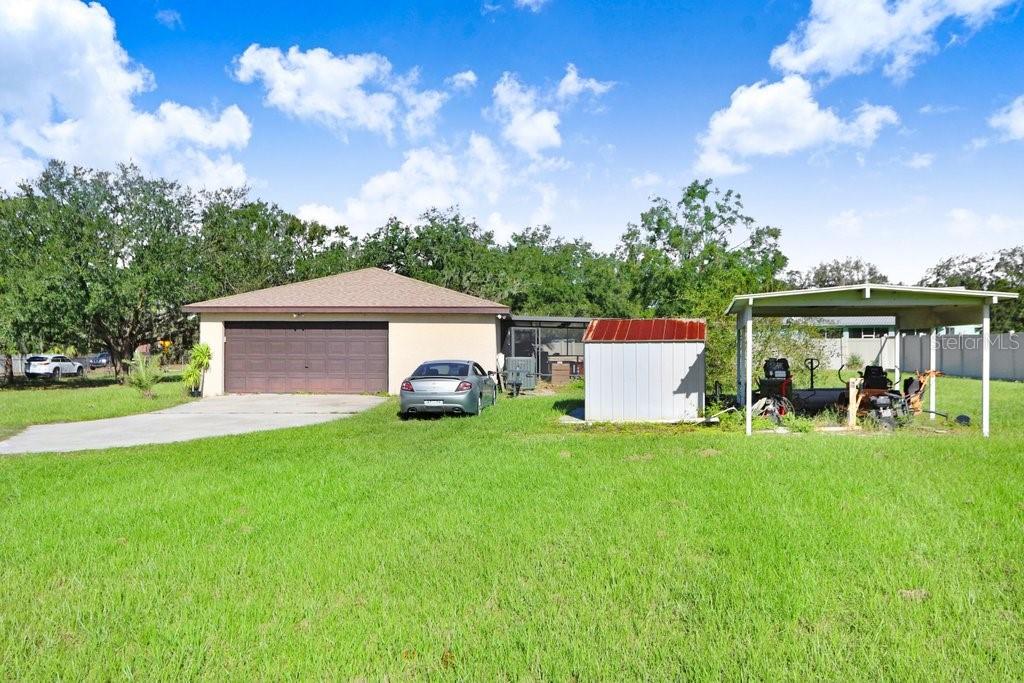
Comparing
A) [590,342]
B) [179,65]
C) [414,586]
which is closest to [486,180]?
[179,65]

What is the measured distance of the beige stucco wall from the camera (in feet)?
64.3

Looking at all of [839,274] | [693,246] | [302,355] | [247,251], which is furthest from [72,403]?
[839,274]

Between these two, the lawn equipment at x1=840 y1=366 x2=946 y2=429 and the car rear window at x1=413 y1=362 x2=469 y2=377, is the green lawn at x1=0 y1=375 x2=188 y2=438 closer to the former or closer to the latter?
the car rear window at x1=413 y1=362 x2=469 y2=377

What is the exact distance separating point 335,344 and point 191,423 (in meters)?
7.22

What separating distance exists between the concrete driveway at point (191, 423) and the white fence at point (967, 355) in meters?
22.7

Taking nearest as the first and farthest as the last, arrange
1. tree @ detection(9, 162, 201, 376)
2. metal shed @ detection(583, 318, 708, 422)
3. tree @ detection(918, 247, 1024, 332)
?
metal shed @ detection(583, 318, 708, 422) < tree @ detection(9, 162, 201, 376) < tree @ detection(918, 247, 1024, 332)

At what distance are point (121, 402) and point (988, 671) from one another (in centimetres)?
1905

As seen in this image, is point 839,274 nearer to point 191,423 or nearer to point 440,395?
point 440,395

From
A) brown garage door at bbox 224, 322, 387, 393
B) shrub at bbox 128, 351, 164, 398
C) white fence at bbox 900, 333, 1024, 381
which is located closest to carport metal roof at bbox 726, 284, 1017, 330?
brown garage door at bbox 224, 322, 387, 393

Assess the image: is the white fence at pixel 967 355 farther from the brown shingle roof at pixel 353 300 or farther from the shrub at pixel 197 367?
the shrub at pixel 197 367

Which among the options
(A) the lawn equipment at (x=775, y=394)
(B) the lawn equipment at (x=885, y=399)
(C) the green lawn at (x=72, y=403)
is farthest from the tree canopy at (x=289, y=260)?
(B) the lawn equipment at (x=885, y=399)

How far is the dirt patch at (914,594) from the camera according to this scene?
3722 mm

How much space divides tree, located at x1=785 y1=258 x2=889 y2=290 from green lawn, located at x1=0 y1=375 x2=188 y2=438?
188 feet

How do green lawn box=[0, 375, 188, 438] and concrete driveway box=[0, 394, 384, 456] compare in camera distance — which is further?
green lawn box=[0, 375, 188, 438]
